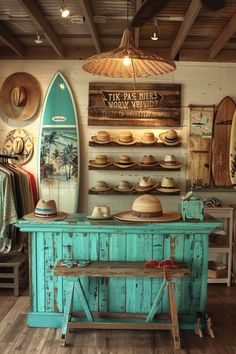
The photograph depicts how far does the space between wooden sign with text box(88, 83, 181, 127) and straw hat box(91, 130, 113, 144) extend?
0.16 metres

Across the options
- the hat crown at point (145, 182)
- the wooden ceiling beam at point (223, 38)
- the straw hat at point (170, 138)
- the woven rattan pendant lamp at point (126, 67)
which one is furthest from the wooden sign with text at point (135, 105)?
the woven rattan pendant lamp at point (126, 67)

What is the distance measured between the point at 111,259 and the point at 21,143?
217 cm

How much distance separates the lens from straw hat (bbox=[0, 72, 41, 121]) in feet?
14.4

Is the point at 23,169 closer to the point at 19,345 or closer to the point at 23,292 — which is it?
the point at 23,292

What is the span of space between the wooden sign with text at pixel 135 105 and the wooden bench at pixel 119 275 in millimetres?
2076

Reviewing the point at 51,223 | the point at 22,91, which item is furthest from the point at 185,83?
the point at 51,223

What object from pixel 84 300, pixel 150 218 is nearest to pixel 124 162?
pixel 150 218

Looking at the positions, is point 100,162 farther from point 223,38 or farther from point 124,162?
point 223,38

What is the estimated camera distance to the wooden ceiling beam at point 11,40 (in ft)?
12.0

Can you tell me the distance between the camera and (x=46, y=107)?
4.37 m

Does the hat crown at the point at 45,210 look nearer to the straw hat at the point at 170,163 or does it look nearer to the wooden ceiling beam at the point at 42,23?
the wooden ceiling beam at the point at 42,23

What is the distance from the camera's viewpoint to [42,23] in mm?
3383

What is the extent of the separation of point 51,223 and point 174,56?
101 inches

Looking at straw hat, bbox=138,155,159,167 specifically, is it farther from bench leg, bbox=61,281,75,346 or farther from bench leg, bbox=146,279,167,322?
bench leg, bbox=61,281,75,346
